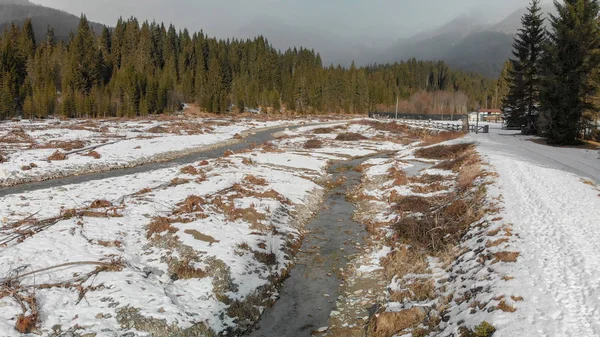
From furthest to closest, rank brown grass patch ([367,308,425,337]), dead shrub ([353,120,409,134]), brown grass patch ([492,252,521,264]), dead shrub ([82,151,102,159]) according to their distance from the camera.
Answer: dead shrub ([353,120,409,134]) → dead shrub ([82,151,102,159]) → brown grass patch ([492,252,521,264]) → brown grass patch ([367,308,425,337])

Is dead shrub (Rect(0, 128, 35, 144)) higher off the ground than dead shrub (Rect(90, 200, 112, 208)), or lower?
higher

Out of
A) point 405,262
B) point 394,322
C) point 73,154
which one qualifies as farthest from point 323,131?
point 394,322

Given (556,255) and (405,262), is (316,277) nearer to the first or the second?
(405,262)

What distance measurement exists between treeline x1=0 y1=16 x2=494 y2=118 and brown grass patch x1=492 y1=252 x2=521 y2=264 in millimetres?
102057

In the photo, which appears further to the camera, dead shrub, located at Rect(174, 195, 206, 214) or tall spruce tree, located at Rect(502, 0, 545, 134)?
tall spruce tree, located at Rect(502, 0, 545, 134)

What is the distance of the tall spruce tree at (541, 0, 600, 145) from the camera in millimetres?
32812

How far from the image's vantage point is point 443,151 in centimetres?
3675

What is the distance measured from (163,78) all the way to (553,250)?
4832 inches

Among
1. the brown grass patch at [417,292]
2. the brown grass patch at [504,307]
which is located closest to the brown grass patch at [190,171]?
the brown grass patch at [417,292]

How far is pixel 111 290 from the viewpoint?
961cm

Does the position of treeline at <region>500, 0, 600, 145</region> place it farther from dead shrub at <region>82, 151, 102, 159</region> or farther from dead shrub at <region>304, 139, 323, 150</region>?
dead shrub at <region>82, 151, 102, 159</region>

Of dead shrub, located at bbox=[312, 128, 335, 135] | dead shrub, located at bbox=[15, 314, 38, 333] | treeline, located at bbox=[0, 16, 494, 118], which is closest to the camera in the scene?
dead shrub, located at bbox=[15, 314, 38, 333]

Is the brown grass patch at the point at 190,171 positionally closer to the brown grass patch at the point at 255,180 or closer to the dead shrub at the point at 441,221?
the brown grass patch at the point at 255,180

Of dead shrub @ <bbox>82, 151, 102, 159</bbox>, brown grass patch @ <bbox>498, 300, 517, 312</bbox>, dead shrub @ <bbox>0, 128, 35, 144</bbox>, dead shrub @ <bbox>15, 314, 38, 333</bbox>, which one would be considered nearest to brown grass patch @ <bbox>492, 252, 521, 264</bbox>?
brown grass patch @ <bbox>498, 300, 517, 312</bbox>
